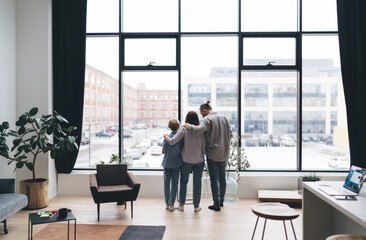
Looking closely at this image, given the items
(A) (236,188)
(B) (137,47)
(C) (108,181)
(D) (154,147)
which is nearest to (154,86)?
(B) (137,47)

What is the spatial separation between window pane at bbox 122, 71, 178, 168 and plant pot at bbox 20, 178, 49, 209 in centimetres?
144

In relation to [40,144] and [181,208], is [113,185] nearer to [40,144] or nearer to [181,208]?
[181,208]

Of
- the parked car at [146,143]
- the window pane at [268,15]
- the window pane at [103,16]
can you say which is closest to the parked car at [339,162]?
the window pane at [268,15]

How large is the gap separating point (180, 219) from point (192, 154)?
0.89m

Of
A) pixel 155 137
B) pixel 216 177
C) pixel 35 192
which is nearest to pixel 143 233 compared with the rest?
pixel 216 177

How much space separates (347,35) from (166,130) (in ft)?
11.2

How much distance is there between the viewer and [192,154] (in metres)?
4.34

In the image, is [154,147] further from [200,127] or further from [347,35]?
[347,35]

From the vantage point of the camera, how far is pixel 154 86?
215 inches

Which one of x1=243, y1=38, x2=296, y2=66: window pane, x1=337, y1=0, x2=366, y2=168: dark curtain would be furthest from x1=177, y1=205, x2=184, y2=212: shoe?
x1=337, y1=0, x2=366, y2=168: dark curtain

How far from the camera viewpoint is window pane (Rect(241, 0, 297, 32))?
5.31 meters

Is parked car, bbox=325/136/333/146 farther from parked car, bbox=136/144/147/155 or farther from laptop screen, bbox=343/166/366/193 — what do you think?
parked car, bbox=136/144/147/155

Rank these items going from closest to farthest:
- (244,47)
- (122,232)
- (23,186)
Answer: (122,232) < (23,186) < (244,47)

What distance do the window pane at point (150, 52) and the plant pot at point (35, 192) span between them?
2443mm
